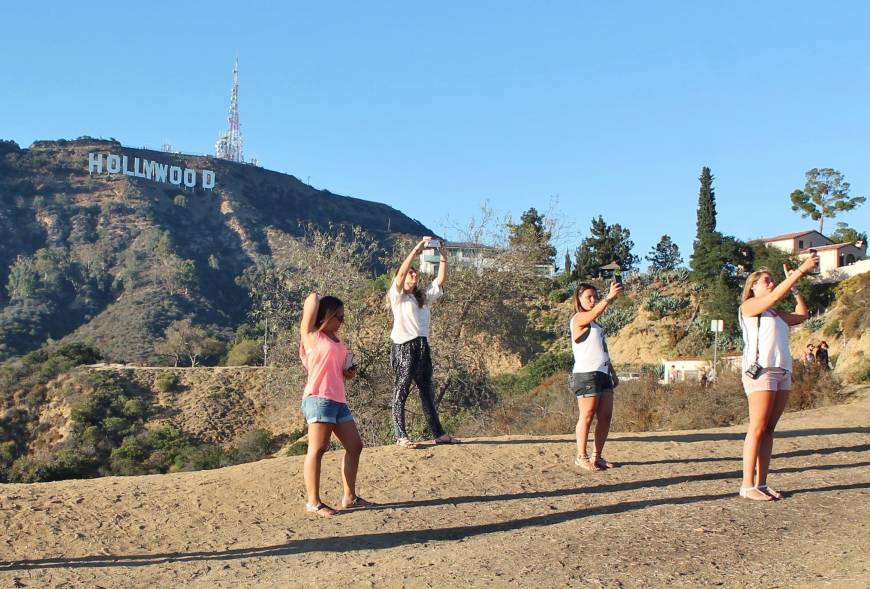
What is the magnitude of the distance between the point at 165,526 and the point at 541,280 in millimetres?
12788

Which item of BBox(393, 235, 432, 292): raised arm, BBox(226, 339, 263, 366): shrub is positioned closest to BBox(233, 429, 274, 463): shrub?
BBox(226, 339, 263, 366): shrub

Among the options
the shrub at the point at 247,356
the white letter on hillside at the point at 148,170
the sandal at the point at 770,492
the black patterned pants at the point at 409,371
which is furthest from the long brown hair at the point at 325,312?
the white letter on hillside at the point at 148,170

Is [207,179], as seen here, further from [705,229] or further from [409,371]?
[409,371]

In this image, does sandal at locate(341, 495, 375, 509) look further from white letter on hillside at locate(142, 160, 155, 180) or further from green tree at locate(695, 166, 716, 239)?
white letter on hillside at locate(142, 160, 155, 180)

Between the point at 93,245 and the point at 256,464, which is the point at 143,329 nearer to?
the point at 93,245

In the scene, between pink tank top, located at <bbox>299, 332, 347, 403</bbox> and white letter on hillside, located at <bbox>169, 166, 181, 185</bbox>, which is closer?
pink tank top, located at <bbox>299, 332, 347, 403</bbox>

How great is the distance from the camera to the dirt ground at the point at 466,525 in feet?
16.9

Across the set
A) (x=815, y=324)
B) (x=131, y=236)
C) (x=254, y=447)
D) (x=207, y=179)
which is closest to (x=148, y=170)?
(x=207, y=179)

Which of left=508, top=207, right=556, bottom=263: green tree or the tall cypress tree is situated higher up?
the tall cypress tree

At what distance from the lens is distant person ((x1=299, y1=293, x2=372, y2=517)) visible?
6.32 m

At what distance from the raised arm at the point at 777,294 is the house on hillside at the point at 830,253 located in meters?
33.9

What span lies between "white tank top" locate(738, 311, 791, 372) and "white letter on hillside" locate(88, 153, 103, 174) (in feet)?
375

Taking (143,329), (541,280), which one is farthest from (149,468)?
(143,329)

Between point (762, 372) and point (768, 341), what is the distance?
0.23 meters
